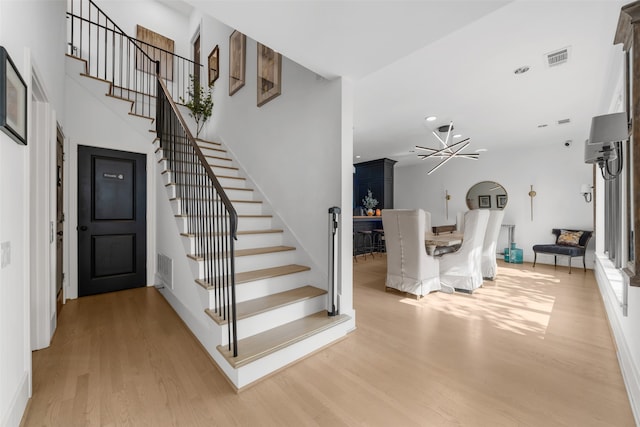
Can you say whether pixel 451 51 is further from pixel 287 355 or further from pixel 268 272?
pixel 287 355

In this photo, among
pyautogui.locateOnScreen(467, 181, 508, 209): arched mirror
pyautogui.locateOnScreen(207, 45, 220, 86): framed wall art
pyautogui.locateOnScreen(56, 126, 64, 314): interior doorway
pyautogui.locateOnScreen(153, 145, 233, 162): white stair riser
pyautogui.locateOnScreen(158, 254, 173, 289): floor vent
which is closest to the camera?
pyautogui.locateOnScreen(56, 126, 64, 314): interior doorway

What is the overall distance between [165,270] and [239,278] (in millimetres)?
1633

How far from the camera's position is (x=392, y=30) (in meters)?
1.93

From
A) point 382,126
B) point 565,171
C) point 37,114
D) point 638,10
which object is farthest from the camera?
point 565,171

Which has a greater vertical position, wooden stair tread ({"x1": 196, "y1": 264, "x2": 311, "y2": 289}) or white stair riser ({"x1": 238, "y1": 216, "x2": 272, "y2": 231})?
white stair riser ({"x1": 238, "y1": 216, "x2": 272, "y2": 231})

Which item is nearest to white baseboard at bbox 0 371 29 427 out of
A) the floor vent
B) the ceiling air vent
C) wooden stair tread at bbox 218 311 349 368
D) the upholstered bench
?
wooden stair tread at bbox 218 311 349 368

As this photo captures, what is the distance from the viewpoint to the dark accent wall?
8.20 meters

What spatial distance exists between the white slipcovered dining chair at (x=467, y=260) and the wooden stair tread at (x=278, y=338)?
223cm

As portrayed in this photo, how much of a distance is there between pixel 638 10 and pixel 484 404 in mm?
2218

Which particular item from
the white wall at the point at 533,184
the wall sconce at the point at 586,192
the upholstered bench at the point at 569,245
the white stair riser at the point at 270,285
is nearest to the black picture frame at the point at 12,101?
the white stair riser at the point at 270,285

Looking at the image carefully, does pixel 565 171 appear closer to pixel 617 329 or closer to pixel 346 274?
pixel 617 329

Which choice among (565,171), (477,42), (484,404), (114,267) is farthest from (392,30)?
(565,171)

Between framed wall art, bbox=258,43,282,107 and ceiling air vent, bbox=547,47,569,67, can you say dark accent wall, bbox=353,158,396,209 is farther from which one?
ceiling air vent, bbox=547,47,569,67

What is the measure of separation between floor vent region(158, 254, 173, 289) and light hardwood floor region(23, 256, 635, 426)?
349 mm
